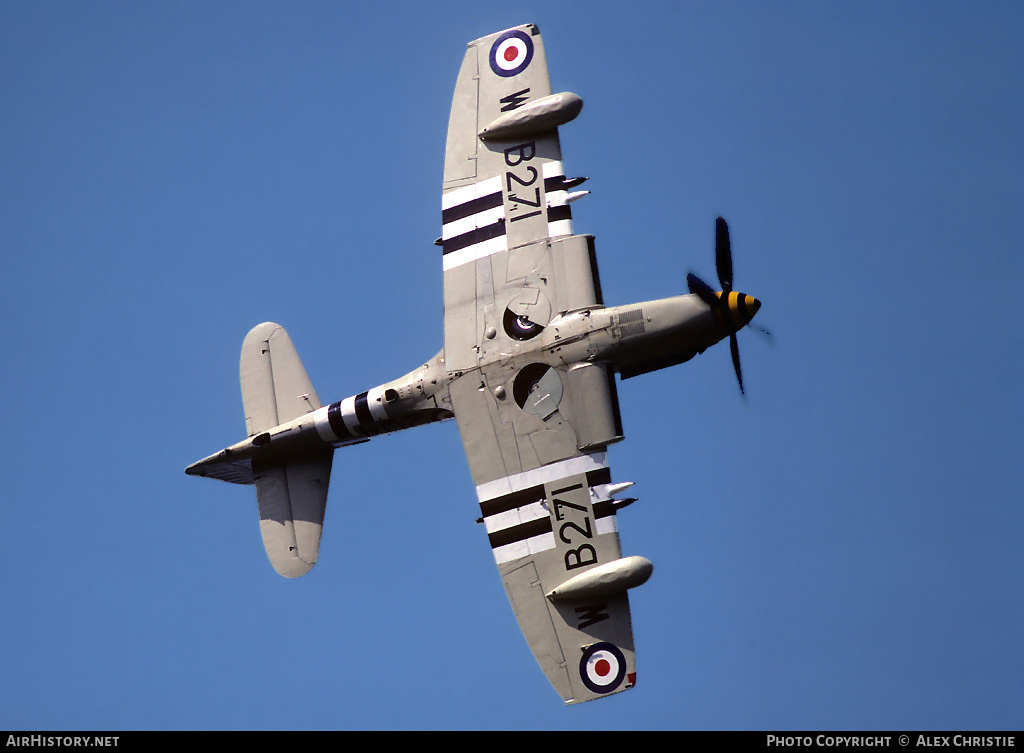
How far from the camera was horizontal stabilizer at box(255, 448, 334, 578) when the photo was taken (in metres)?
26.2

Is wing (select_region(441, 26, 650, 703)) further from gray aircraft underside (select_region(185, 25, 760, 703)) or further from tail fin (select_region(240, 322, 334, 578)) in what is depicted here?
tail fin (select_region(240, 322, 334, 578))

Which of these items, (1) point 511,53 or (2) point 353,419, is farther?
(1) point 511,53

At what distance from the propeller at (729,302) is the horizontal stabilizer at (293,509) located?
28.2 feet

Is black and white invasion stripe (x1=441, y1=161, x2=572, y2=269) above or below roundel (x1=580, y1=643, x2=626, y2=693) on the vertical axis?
above

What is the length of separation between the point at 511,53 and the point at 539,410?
8232mm

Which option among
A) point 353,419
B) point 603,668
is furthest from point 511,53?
point 603,668

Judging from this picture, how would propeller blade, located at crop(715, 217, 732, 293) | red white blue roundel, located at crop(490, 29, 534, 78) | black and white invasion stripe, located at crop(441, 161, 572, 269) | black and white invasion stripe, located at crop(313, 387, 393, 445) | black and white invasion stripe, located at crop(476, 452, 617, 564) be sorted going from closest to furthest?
black and white invasion stripe, located at crop(476, 452, 617, 564) < propeller blade, located at crop(715, 217, 732, 293) < black and white invasion stripe, located at crop(441, 161, 572, 269) < black and white invasion stripe, located at crop(313, 387, 393, 445) < red white blue roundel, located at crop(490, 29, 534, 78)

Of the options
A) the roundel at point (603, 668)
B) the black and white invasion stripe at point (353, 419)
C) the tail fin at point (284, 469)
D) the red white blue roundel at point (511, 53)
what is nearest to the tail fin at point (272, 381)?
the tail fin at point (284, 469)

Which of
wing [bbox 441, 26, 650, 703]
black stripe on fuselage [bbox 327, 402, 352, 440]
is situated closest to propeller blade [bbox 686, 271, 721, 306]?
wing [bbox 441, 26, 650, 703]

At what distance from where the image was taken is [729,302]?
24.2m

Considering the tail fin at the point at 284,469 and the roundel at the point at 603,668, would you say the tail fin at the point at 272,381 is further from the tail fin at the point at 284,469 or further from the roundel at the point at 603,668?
the roundel at the point at 603,668

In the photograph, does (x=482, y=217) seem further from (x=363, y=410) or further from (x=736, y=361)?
(x=736, y=361)

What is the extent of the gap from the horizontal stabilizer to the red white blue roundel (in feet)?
30.1
